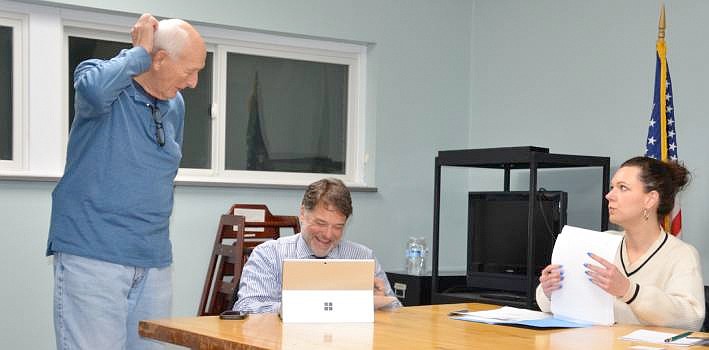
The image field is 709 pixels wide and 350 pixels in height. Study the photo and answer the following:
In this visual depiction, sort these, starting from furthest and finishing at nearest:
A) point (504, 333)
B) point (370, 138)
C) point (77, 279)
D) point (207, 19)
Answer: point (370, 138) → point (207, 19) → point (504, 333) → point (77, 279)

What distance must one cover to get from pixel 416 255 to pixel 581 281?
7.54 ft

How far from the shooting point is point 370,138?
4867 mm

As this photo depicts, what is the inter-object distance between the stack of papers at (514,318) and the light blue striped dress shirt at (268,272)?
25 centimetres

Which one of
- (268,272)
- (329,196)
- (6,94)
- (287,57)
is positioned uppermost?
(287,57)

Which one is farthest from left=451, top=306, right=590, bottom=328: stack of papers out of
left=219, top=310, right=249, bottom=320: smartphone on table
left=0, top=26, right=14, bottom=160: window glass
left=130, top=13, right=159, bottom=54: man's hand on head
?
left=0, top=26, right=14, bottom=160: window glass

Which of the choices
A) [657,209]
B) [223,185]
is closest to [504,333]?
[657,209]

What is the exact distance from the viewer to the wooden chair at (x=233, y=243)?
4.12 metres

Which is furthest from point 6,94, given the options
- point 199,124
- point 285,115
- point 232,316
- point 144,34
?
point 232,316

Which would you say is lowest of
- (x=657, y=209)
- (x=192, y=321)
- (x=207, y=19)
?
(x=192, y=321)

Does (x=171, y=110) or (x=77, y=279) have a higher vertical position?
(x=171, y=110)

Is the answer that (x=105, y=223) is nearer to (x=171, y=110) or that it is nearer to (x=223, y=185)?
(x=171, y=110)

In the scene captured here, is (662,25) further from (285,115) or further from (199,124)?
(199,124)

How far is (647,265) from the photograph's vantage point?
2.88 metres

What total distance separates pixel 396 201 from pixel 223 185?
3.34ft
